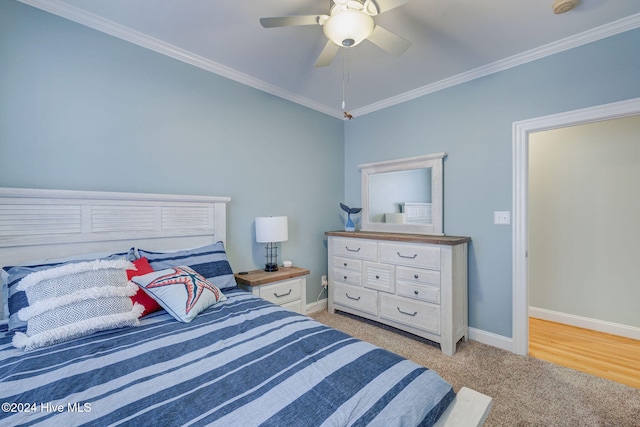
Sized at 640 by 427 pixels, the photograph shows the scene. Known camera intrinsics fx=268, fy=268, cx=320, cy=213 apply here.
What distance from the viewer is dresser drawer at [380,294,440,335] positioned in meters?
2.37

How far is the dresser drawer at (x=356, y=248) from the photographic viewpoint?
2.79 meters

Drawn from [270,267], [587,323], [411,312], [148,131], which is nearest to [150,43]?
[148,131]

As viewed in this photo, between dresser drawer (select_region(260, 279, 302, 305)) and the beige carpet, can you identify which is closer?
the beige carpet

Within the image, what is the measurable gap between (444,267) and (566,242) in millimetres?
1760

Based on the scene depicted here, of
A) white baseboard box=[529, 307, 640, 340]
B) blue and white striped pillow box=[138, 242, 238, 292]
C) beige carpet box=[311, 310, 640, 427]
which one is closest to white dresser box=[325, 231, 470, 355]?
beige carpet box=[311, 310, 640, 427]

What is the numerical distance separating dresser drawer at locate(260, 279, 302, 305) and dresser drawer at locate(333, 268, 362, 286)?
2.10 ft

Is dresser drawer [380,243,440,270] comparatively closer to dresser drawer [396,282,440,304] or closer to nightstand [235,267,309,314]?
dresser drawer [396,282,440,304]

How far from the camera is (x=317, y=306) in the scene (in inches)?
131

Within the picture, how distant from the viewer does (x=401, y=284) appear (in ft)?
8.44

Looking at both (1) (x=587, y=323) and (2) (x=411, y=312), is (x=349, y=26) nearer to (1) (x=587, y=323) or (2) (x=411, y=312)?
(2) (x=411, y=312)

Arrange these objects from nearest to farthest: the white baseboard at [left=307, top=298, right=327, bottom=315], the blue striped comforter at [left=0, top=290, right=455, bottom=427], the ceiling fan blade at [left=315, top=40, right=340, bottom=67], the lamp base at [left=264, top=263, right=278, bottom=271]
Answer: the blue striped comforter at [left=0, top=290, right=455, bottom=427] < the ceiling fan blade at [left=315, top=40, right=340, bottom=67] < the lamp base at [left=264, top=263, right=278, bottom=271] < the white baseboard at [left=307, top=298, right=327, bottom=315]

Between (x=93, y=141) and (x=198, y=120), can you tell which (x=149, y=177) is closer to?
(x=93, y=141)

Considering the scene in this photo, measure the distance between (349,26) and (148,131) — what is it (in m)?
1.68

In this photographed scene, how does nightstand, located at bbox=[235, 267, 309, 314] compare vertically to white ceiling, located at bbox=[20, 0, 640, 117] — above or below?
below
